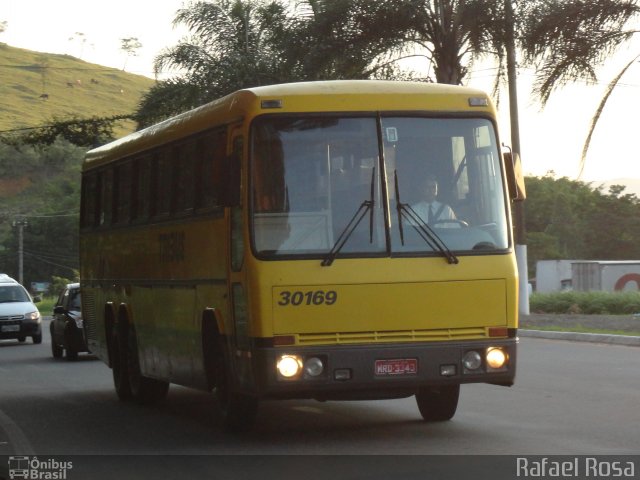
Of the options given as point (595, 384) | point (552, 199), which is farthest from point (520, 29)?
point (552, 199)

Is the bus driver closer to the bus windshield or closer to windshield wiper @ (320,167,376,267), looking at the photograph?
the bus windshield

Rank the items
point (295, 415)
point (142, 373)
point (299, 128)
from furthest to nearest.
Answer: point (142, 373)
point (295, 415)
point (299, 128)

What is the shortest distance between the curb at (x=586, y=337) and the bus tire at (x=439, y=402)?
1107cm

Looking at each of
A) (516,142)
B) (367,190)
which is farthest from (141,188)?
(516,142)

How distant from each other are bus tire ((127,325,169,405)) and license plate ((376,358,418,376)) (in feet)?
17.2

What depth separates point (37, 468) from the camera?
10.2 metres

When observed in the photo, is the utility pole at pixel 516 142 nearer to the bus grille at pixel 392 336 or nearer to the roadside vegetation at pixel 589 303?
the roadside vegetation at pixel 589 303

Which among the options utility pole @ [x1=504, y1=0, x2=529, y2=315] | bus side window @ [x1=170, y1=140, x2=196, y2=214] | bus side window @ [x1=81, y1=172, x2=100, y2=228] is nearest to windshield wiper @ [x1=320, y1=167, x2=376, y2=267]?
bus side window @ [x1=170, y1=140, x2=196, y2=214]

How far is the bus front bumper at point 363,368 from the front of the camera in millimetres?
10906

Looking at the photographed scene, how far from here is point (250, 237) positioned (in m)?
11.2

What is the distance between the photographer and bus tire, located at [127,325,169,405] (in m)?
15.8

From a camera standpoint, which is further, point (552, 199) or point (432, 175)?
point (552, 199)

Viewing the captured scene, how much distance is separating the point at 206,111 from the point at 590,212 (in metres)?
97.1

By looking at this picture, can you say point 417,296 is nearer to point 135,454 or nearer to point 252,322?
point 252,322
